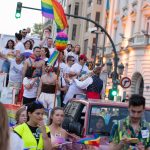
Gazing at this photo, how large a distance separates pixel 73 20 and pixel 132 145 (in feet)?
225

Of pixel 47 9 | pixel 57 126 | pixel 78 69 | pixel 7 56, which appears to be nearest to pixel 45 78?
pixel 78 69

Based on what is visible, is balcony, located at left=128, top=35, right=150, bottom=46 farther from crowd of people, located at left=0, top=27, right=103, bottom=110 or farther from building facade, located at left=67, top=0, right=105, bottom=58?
crowd of people, located at left=0, top=27, right=103, bottom=110

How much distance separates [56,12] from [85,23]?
173 feet

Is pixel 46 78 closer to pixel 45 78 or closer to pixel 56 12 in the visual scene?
pixel 45 78

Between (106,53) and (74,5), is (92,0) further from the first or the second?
(106,53)

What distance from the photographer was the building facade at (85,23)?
2584 inches

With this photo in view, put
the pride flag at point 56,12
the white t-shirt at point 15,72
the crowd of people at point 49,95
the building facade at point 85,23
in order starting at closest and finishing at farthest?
1. the crowd of people at point 49,95
2. the white t-shirt at point 15,72
3. the pride flag at point 56,12
4. the building facade at point 85,23

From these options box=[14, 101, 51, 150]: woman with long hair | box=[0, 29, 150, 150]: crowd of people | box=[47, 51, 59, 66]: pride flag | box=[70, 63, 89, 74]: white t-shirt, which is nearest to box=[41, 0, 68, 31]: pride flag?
box=[0, 29, 150, 150]: crowd of people

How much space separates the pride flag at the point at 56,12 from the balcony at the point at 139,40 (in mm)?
27313

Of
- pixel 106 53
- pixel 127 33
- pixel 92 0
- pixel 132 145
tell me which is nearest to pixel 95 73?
pixel 132 145

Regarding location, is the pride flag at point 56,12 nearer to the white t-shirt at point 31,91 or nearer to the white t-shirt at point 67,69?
the white t-shirt at point 67,69

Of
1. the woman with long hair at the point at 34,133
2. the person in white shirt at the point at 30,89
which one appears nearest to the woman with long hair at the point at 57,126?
the woman with long hair at the point at 34,133

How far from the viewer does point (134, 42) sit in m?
46.7

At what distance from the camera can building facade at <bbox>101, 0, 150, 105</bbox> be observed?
147 ft
